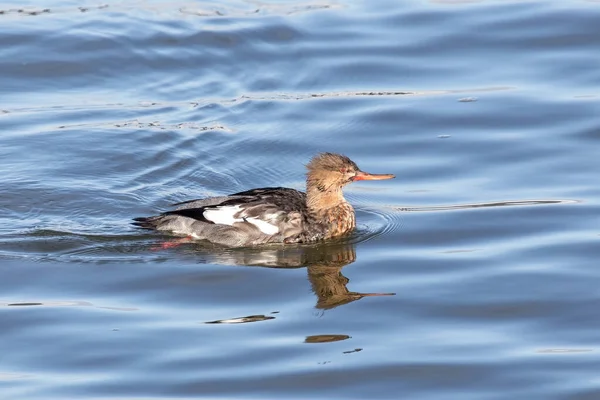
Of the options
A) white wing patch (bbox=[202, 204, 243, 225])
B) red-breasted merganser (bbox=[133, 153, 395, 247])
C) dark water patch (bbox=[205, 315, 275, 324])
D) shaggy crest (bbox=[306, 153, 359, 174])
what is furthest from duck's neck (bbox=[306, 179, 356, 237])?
dark water patch (bbox=[205, 315, 275, 324])

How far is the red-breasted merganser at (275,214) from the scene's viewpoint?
1359cm

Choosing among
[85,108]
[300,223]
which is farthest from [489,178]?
[85,108]

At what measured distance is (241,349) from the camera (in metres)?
10.4

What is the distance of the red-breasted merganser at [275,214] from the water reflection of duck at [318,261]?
19cm

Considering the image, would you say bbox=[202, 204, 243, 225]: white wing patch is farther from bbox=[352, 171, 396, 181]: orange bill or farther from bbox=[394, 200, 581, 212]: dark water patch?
bbox=[394, 200, 581, 212]: dark water patch

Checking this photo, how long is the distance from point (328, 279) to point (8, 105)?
25.1ft

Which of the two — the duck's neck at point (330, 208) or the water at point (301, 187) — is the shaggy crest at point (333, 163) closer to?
the duck's neck at point (330, 208)

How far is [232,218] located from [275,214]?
1.65 feet

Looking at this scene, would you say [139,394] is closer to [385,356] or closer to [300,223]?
[385,356]

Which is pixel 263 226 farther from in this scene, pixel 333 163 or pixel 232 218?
pixel 333 163

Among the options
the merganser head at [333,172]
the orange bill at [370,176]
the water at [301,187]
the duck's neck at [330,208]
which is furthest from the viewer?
the merganser head at [333,172]

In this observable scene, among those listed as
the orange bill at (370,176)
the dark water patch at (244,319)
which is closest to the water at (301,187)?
the dark water patch at (244,319)

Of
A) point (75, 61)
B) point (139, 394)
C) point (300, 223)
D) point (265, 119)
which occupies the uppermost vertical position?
point (75, 61)

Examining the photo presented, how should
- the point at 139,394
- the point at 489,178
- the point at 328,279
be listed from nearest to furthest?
1. the point at 139,394
2. the point at 328,279
3. the point at 489,178
